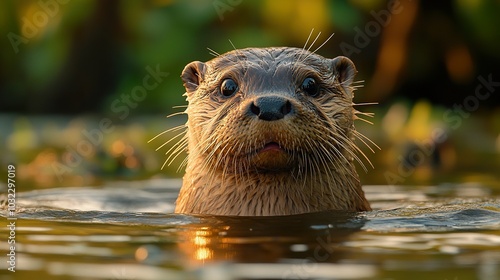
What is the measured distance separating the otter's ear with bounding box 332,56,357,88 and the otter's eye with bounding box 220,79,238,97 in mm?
663

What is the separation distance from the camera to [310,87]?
16.3ft

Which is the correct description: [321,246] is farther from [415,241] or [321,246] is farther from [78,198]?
[78,198]

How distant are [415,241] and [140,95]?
836 cm

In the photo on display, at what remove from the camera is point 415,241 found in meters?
3.93

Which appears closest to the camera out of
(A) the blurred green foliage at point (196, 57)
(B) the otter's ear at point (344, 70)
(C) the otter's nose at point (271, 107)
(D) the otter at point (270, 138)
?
(C) the otter's nose at point (271, 107)

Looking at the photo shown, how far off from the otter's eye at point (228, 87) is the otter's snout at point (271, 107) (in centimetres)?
59

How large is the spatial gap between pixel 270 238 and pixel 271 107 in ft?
2.09

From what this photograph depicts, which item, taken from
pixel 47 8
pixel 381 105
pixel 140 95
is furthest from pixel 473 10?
pixel 47 8

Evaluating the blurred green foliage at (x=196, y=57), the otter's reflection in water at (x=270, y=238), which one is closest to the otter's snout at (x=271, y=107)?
the otter's reflection in water at (x=270, y=238)

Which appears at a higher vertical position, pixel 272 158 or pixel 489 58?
pixel 489 58

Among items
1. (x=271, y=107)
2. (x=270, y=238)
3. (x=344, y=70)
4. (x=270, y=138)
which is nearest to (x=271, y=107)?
(x=271, y=107)

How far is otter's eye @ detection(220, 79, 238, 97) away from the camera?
4954 mm

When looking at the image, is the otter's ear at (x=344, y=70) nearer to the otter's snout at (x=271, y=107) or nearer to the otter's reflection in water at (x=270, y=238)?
the otter's reflection in water at (x=270, y=238)

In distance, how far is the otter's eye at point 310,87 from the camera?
4922 mm
